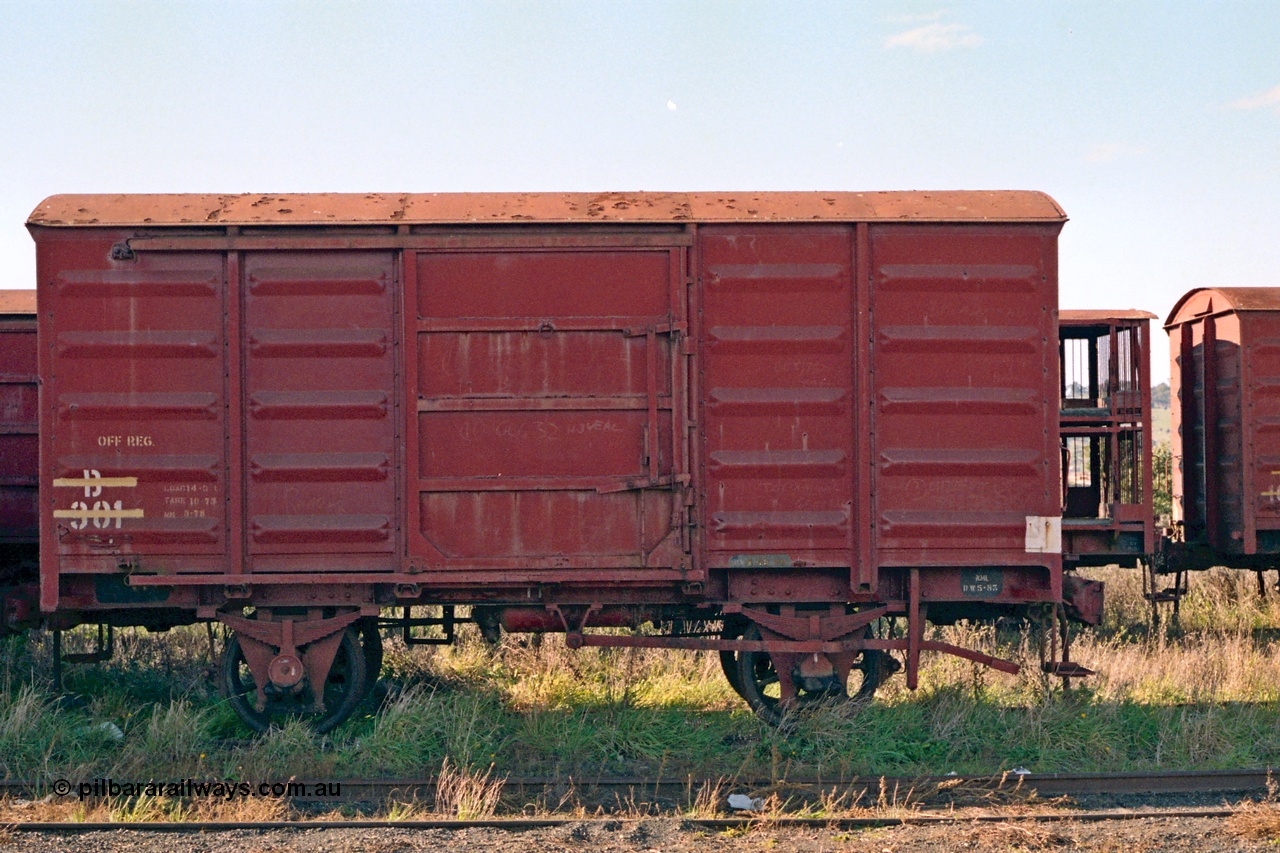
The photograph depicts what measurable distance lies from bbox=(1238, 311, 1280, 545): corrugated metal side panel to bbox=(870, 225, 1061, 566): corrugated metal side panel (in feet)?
11.3

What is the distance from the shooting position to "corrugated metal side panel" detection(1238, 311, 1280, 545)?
9.08 meters

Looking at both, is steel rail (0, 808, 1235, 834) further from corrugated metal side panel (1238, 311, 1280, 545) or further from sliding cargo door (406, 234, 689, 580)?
corrugated metal side panel (1238, 311, 1280, 545)

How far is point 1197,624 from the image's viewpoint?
34.3 ft

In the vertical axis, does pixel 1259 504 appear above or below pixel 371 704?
above

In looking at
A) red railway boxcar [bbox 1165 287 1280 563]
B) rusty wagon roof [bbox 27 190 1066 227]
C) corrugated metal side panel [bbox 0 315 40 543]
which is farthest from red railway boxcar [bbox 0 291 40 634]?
red railway boxcar [bbox 1165 287 1280 563]

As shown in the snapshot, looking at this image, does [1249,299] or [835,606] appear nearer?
[835,606]

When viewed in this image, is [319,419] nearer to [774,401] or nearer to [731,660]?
[774,401]

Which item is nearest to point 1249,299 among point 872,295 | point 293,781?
point 872,295

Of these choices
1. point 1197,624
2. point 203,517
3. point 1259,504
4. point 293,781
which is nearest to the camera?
point 293,781

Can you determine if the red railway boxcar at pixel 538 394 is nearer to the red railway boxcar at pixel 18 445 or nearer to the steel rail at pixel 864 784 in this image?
the steel rail at pixel 864 784

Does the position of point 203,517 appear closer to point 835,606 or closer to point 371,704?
point 371,704

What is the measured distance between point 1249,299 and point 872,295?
4.69 m

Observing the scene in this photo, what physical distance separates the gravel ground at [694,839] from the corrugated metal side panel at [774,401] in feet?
6.31

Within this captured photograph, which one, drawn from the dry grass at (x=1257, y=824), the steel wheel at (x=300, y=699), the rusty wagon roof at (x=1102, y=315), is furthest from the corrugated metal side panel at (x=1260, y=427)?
the steel wheel at (x=300, y=699)
